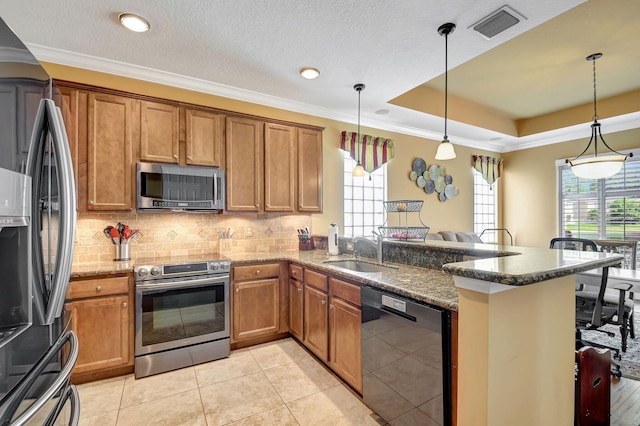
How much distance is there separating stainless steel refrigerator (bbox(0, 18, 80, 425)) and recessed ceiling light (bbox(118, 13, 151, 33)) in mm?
1520

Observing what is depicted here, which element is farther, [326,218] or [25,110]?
[326,218]

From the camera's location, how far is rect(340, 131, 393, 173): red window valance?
4.37 metres

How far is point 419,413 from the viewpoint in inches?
63.5

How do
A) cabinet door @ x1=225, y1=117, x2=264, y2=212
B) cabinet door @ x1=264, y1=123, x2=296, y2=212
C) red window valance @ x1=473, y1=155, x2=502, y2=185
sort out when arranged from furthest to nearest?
red window valance @ x1=473, y1=155, x2=502, y2=185, cabinet door @ x1=264, y1=123, x2=296, y2=212, cabinet door @ x1=225, y1=117, x2=264, y2=212

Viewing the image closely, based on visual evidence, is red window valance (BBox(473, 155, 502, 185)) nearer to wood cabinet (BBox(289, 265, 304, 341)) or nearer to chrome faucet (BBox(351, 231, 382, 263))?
chrome faucet (BBox(351, 231, 382, 263))

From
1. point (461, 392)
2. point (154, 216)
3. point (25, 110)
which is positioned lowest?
point (461, 392)

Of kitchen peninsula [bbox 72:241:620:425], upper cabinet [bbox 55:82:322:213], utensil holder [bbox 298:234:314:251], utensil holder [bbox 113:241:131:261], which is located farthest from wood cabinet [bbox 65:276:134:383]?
kitchen peninsula [bbox 72:241:620:425]

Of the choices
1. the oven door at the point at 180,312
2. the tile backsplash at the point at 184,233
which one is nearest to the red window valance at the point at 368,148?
the tile backsplash at the point at 184,233

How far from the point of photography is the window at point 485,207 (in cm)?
611

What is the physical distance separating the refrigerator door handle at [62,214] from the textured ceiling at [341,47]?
5.10ft

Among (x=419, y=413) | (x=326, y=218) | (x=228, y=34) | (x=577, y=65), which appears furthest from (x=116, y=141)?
(x=577, y=65)

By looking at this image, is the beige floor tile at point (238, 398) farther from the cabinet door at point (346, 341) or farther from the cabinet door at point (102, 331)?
the cabinet door at point (102, 331)

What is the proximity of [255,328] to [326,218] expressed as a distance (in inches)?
70.4

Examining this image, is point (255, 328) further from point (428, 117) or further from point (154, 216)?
point (428, 117)
